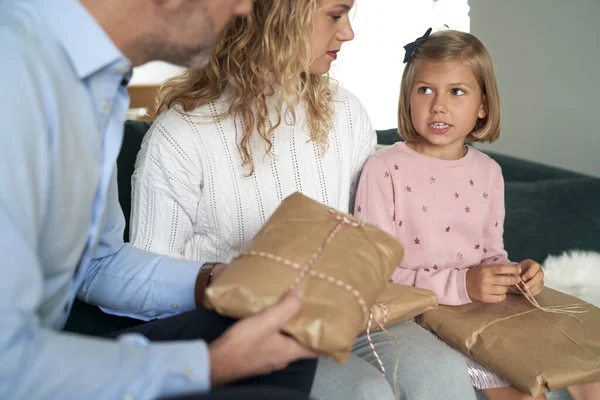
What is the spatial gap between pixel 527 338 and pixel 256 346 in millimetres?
745

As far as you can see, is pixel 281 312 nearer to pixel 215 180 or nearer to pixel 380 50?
pixel 215 180

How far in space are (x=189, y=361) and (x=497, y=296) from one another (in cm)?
96

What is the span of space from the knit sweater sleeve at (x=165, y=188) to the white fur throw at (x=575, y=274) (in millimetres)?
1169

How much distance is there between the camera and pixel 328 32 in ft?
5.26

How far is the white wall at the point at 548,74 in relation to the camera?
351cm

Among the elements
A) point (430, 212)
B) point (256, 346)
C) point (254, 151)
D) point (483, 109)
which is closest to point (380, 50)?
point (483, 109)

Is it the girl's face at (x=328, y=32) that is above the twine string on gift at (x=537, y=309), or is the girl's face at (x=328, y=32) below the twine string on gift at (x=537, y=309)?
above

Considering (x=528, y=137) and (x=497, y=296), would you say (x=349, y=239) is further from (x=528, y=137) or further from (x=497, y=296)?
(x=528, y=137)

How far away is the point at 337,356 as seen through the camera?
1.00 metres

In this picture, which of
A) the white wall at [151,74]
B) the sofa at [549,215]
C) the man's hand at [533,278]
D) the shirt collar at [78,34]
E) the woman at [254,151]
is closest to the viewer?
the shirt collar at [78,34]

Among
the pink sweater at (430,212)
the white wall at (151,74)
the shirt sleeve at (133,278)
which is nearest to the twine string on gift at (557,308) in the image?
the pink sweater at (430,212)

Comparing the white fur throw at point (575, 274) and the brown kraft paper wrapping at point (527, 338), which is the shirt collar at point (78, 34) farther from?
the white fur throw at point (575, 274)

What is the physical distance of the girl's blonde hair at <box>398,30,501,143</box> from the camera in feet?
5.82

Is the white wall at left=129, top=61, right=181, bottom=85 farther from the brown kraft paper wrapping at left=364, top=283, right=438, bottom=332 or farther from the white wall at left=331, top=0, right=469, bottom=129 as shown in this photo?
the brown kraft paper wrapping at left=364, top=283, right=438, bottom=332
